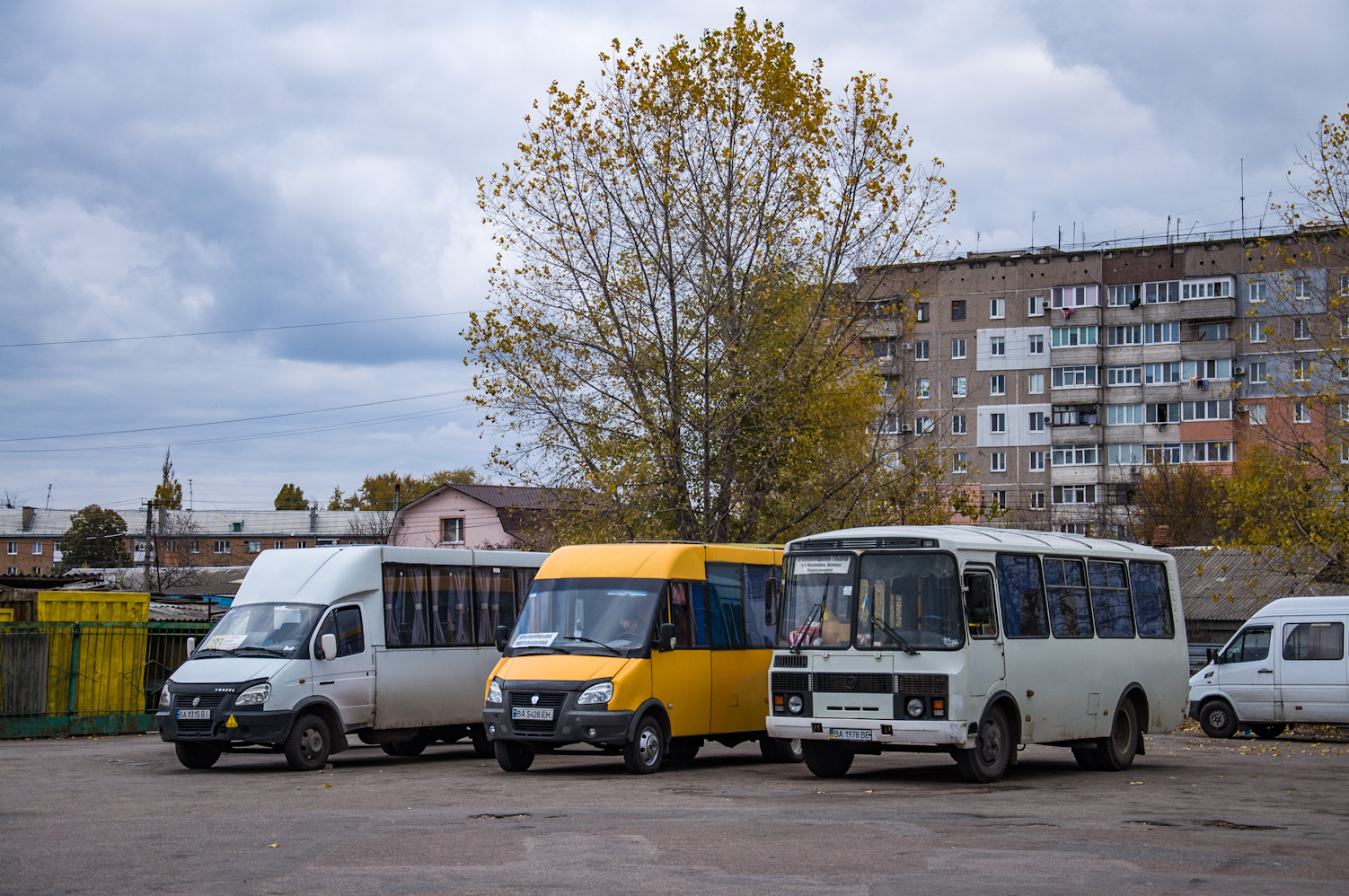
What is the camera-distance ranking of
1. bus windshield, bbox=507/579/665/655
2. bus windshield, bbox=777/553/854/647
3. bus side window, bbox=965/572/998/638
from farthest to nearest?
bus windshield, bbox=507/579/665/655 → bus windshield, bbox=777/553/854/647 → bus side window, bbox=965/572/998/638

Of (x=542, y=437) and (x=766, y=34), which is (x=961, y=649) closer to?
(x=542, y=437)

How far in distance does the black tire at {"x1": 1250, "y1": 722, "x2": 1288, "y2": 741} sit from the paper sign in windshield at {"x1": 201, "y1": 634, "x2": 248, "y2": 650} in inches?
733

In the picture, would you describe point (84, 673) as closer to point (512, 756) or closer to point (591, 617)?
point (512, 756)

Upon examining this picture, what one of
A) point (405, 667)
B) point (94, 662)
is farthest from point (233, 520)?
point (405, 667)

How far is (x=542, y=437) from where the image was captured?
1070 inches

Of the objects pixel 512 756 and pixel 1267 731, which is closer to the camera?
pixel 512 756

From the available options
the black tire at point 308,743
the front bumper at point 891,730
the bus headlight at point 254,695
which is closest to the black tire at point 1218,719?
the front bumper at point 891,730

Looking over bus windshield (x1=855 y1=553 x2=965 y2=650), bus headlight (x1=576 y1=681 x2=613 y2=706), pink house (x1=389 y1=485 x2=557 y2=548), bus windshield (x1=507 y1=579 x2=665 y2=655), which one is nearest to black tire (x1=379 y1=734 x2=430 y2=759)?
bus windshield (x1=507 y1=579 x2=665 y2=655)

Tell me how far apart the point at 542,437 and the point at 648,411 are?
2.14 metres

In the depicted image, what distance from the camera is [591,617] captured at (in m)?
17.2

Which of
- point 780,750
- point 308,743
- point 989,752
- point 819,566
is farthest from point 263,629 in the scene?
point 989,752

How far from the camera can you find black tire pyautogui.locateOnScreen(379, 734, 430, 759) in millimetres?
20750

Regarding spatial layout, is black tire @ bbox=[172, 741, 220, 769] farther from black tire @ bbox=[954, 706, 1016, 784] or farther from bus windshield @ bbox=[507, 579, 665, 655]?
black tire @ bbox=[954, 706, 1016, 784]

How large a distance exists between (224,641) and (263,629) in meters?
0.54
